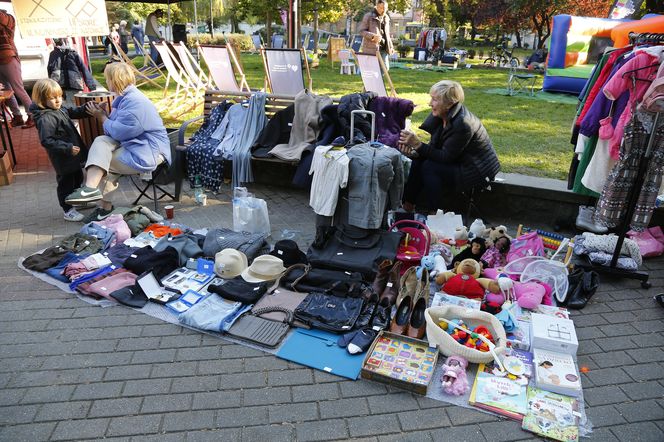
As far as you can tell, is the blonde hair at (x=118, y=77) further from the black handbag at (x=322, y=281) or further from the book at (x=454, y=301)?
the book at (x=454, y=301)

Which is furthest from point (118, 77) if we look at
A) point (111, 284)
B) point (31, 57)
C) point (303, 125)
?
point (31, 57)

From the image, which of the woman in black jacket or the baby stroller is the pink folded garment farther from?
the woman in black jacket

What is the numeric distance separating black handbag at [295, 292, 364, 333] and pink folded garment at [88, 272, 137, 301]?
1.47 m

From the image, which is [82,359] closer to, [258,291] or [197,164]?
[258,291]

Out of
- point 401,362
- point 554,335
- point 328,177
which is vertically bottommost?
point 401,362

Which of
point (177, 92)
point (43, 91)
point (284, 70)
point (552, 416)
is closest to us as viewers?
point (552, 416)

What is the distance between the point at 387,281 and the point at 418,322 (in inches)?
19.9

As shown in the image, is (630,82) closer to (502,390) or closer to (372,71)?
(502,390)

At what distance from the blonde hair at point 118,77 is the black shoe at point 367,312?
332 centimetres

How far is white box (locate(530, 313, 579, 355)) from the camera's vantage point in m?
3.06

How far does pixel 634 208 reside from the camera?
154 inches

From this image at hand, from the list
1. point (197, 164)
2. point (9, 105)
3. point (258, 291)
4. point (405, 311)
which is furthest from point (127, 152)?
point (9, 105)

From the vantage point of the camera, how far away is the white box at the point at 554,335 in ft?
10.0

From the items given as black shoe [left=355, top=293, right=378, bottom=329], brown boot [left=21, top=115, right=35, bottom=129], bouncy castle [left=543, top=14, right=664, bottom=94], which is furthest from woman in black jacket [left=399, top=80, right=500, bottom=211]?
bouncy castle [left=543, top=14, right=664, bottom=94]
